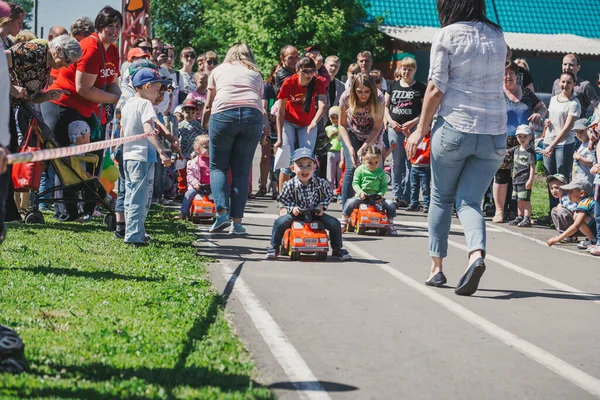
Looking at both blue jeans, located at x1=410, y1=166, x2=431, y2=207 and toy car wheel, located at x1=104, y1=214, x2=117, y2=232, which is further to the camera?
blue jeans, located at x1=410, y1=166, x2=431, y2=207

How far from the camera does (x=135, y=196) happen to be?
9.88 m

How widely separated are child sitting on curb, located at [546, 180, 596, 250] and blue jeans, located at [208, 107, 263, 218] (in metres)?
3.78

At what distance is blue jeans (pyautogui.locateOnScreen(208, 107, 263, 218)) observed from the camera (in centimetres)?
1128

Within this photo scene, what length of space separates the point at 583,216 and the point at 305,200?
3.78 metres

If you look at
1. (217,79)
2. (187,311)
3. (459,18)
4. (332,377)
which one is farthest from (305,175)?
(332,377)

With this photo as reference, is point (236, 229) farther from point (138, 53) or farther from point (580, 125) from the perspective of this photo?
point (580, 125)

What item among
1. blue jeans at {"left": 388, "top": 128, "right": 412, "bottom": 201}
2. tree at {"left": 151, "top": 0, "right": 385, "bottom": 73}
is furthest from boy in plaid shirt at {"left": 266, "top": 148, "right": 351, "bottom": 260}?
tree at {"left": 151, "top": 0, "right": 385, "bottom": 73}

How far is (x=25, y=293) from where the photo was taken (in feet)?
23.3

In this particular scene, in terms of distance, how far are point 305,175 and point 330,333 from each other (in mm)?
3871

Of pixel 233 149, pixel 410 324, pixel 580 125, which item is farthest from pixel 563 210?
pixel 410 324

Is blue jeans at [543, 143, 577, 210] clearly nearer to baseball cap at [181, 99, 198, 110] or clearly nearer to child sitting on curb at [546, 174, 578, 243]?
child sitting on curb at [546, 174, 578, 243]

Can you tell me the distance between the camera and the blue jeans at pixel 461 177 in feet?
26.3

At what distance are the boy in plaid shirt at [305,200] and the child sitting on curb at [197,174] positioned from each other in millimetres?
2960

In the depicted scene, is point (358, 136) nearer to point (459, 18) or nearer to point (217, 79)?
point (217, 79)
